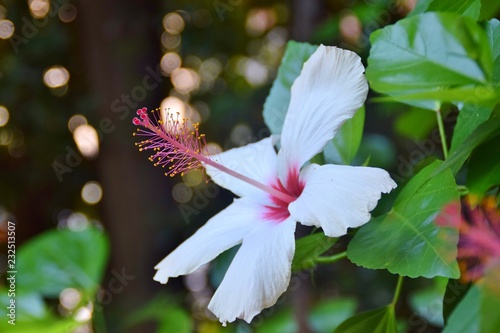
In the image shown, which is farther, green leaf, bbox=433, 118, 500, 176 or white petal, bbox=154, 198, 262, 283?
white petal, bbox=154, 198, 262, 283

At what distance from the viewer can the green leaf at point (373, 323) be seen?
1.49 feet

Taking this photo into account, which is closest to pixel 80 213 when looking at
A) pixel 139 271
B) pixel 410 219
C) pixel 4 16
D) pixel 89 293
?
pixel 139 271

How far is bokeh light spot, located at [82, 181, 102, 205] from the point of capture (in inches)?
93.1

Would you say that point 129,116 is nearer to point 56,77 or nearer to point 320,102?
point 56,77

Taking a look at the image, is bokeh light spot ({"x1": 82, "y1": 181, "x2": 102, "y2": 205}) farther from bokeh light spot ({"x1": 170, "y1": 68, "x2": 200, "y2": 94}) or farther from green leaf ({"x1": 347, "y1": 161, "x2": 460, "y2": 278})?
green leaf ({"x1": 347, "y1": 161, "x2": 460, "y2": 278})

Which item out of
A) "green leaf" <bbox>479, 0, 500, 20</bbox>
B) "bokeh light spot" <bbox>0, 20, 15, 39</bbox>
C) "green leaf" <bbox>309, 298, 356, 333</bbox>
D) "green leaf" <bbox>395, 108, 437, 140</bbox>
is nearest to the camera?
"green leaf" <bbox>479, 0, 500, 20</bbox>

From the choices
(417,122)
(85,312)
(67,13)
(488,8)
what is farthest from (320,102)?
(67,13)

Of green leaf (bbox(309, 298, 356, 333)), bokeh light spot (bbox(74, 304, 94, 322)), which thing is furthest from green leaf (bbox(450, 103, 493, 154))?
green leaf (bbox(309, 298, 356, 333))

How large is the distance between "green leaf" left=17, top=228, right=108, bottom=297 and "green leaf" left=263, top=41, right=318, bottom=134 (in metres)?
0.73

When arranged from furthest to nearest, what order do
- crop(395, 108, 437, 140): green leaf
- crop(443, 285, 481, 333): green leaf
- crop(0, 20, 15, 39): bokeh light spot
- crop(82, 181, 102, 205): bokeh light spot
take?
1. crop(82, 181, 102, 205): bokeh light spot
2. crop(0, 20, 15, 39): bokeh light spot
3. crop(395, 108, 437, 140): green leaf
4. crop(443, 285, 481, 333): green leaf

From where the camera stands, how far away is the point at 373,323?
46 centimetres

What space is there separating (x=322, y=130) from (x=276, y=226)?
0.28 ft

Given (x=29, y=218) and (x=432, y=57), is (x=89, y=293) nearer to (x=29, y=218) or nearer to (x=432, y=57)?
(x=432, y=57)

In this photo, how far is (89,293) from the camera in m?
1.20
